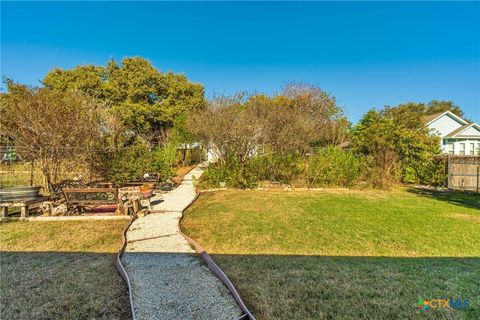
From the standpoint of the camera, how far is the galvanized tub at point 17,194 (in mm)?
6078

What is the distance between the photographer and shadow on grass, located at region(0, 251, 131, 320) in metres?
2.54

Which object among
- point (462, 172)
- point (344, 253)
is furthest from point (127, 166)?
point (462, 172)

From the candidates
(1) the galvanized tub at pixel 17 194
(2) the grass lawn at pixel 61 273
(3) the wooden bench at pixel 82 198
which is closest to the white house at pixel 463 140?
(3) the wooden bench at pixel 82 198

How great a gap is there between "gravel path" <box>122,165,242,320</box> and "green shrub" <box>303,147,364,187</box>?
739cm

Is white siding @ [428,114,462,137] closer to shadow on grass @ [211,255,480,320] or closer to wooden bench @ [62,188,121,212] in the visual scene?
shadow on grass @ [211,255,480,320]

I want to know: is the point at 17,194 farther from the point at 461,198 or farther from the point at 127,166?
the point at 461,198

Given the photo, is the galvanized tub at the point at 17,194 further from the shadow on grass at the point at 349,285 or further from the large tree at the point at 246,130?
the large tree at the point at 246,130

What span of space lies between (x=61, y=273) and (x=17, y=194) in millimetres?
4389

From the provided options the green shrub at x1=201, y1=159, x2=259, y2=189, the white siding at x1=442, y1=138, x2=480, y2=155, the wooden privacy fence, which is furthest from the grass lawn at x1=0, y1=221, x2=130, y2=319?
the white siding at x1=442, y1=138, x2=480, y2=155

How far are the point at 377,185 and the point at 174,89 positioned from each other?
2067 cm

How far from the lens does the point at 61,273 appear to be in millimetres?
3346

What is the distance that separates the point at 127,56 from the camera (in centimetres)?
2305

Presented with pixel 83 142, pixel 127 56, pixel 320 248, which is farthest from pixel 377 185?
pixel 127 56

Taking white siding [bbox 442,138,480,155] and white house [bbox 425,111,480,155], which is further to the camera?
white siding [bbox 442,138,480,155]
